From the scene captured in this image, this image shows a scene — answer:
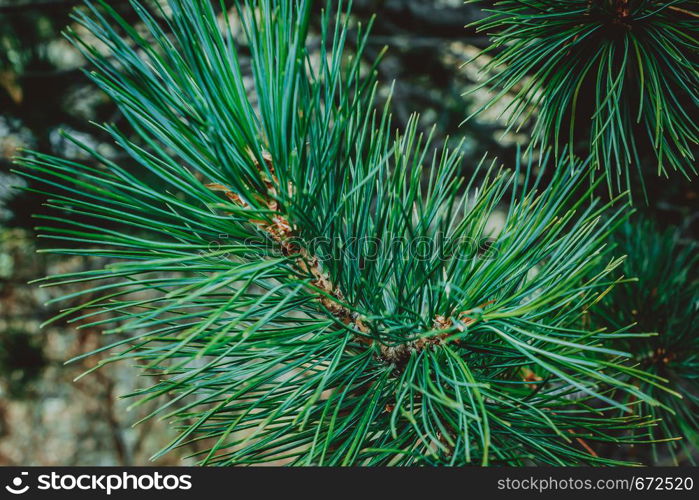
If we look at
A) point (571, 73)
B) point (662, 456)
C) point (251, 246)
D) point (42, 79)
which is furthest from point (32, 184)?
point (662, 456)

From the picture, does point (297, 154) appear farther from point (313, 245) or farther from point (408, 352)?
point (408, 352)
